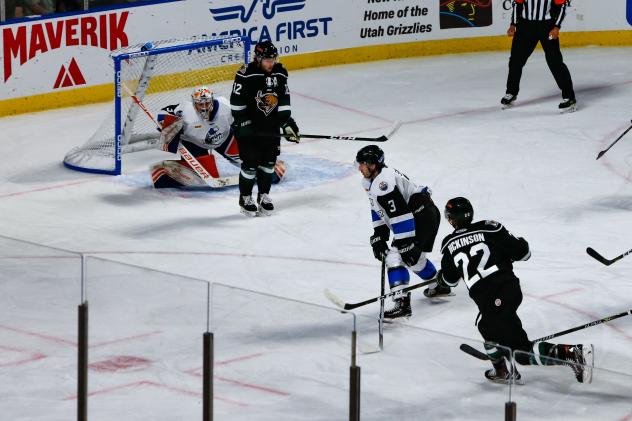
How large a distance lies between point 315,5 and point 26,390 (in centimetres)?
775

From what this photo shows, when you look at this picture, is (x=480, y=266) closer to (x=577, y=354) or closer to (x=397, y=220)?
(x=577, y=354)

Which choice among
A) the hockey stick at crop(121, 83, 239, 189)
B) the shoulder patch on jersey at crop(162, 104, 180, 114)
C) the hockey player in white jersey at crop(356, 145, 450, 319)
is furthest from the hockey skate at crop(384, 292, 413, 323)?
the shoulder patch on jersey at crop(162, 104, 180, 114)

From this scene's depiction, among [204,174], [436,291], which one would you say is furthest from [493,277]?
[204,174]

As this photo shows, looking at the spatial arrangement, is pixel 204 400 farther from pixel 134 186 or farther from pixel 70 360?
pixel 134 186

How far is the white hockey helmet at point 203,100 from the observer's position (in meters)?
9.21

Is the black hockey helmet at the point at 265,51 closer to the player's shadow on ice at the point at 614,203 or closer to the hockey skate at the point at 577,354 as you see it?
the player's shadow on ice at the point at 614,203

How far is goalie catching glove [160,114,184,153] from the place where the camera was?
9258 millimetres

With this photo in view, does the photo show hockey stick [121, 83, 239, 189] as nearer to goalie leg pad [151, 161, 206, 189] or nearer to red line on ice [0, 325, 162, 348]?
goalie leg pad [151, 161, 206, 189]

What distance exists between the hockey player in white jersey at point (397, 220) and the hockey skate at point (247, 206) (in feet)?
6.69

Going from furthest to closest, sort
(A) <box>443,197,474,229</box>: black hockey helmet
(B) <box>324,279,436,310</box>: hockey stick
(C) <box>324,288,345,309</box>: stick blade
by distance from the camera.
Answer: (C) <box>324,288,345,309</box>: stick blade
(B) <box>324,279,436,310</box>: hockey stick
(A) <box>443,197,474,229</box>: black hockey helmet

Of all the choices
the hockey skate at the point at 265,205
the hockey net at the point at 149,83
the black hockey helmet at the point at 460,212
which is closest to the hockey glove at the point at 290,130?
the hockey skate at the point at 265,205

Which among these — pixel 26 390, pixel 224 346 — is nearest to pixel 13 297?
pixel 26 390

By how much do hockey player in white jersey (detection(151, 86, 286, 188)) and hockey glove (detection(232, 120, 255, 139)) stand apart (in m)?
0.66

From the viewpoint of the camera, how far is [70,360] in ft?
15.6
